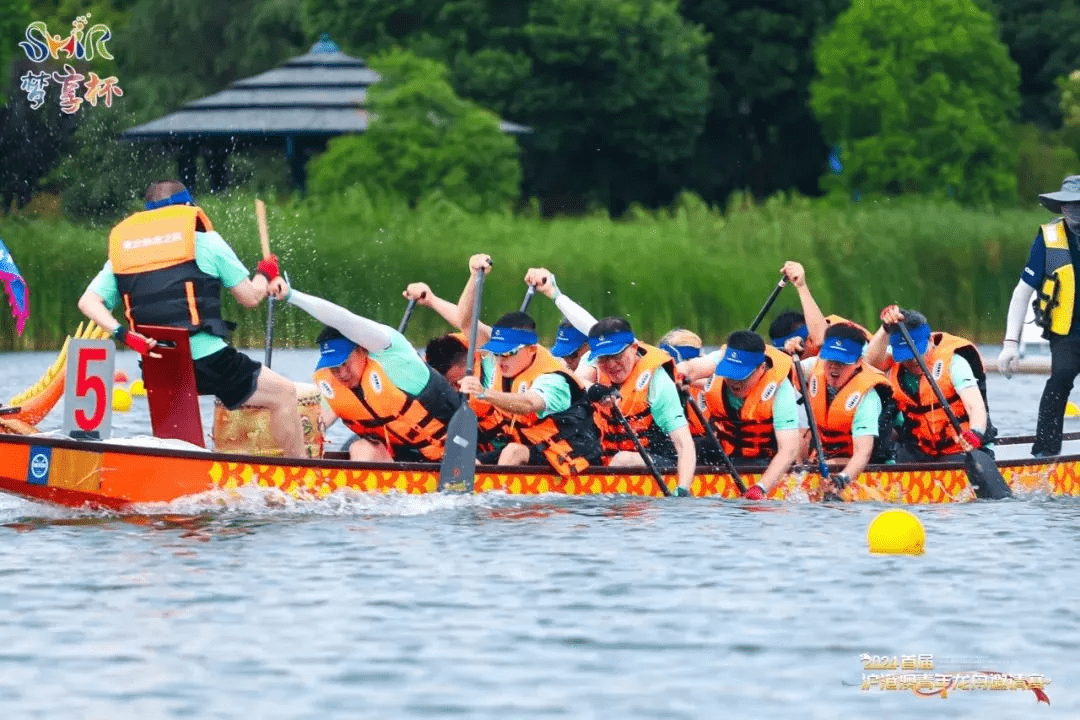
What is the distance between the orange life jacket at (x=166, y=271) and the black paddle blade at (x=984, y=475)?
4400mm

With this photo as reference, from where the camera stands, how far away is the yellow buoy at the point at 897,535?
11.7 meters

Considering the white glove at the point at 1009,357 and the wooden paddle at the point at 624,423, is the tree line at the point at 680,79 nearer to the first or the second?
the white glove at the point at 1009,357

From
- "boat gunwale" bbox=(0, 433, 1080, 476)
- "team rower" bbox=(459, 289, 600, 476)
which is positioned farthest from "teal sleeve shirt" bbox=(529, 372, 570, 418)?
"boat gunwale" bbox=(0, 433, 1080, 476)

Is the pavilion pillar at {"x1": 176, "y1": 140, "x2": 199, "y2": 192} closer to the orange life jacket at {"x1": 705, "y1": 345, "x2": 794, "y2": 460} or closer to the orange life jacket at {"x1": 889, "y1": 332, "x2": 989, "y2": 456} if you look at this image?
the orange life jacket at {"x1": 889, "y1": 332, "x2": 989, "y2": 456}

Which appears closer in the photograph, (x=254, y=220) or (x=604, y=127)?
(x=254, y=220)

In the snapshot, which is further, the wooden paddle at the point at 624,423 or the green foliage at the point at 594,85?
the green foliage at the point at 594,85

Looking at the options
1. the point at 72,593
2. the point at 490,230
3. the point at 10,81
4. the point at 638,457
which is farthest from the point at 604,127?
the point at 72,593

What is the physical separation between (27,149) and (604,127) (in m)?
13.3

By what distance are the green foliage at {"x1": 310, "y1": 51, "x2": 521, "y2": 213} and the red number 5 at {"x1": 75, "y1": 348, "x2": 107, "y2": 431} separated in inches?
940

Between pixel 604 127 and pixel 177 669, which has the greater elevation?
pixel 604 127

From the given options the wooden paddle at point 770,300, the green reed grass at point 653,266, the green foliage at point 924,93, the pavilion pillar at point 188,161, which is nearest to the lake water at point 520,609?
the wooden paddle at point 770,300

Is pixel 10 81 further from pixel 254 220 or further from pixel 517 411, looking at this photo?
pixel 517 411

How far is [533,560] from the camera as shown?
11.4 meters

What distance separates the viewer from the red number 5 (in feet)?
39.0
